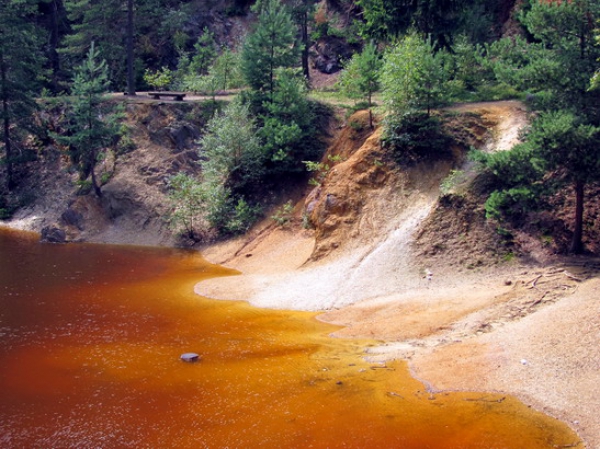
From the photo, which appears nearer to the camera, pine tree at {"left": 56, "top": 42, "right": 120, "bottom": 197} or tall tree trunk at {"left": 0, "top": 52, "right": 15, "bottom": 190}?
pine tree at {"left": 56, "top": 42, "right": 120, "bottom": 197}

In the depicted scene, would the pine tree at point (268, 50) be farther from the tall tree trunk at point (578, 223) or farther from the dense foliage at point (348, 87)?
the tall tree trunk at point (578, 223)

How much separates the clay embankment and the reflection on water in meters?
0.85

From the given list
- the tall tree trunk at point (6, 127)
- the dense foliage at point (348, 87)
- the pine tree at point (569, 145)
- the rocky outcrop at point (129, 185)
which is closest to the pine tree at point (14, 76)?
the tall tree trunk at point (6, 127)

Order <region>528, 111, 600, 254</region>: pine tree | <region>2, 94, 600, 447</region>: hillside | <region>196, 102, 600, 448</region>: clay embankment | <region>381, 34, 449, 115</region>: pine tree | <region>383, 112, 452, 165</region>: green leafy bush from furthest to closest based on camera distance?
<region>383, 112, 452, 165</region>: green leafy bush < <region>381, 34, 449, 115</region>: pine tree < <region>528, 111, 600, 254</region>: pine tree < <region>2, 94, 600, 447</region>: hillside < <region>196, 102, 600, 448</region>: clay embankment

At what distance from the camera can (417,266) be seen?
2059 centimetres

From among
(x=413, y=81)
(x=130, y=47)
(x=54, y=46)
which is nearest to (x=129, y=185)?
(x=130, y=47)

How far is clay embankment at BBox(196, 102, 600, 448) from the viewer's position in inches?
523

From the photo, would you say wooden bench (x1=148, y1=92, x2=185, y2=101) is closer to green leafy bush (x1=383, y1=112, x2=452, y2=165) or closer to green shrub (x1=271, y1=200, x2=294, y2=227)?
green shrub (x1=271, y1=200, x2=294, y2=227)

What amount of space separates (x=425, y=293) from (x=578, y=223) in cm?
566

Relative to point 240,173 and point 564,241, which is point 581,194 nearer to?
point 564,241

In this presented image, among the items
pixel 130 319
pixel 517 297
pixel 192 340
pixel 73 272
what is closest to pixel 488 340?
pixel 517 297

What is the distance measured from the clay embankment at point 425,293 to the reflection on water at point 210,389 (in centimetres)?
85

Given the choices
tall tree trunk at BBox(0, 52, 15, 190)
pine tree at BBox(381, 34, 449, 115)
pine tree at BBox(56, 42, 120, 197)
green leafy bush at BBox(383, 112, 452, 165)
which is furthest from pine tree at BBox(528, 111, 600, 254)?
tall tree trunk at BBox(0, 52, 15, 190)

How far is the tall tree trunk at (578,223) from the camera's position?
59.9 ft
